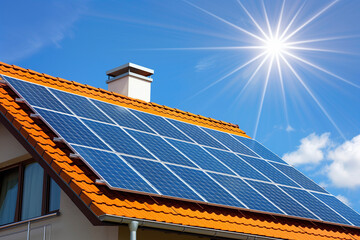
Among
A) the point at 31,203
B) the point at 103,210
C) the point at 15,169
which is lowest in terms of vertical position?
the point at 103,210

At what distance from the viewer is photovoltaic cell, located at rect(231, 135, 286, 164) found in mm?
15040

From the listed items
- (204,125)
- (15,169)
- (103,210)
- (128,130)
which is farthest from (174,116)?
(103,210)

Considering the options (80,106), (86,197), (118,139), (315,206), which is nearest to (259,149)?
(315,206)

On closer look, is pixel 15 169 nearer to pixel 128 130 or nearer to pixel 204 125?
pixel 128 130

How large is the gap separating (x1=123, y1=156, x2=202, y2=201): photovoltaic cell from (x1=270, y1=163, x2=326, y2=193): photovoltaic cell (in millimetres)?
5133

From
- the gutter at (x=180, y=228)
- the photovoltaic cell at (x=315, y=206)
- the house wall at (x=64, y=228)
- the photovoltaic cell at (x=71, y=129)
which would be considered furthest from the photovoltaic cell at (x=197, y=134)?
the house wall at (x=64, y=228)

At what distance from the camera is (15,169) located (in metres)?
11.8

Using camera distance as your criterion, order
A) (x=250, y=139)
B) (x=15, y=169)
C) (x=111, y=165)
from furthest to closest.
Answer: (x=250, y=139)
(x=15, y=169)
(x=111, y=165)

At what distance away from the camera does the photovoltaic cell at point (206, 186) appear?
Result: 9961mm

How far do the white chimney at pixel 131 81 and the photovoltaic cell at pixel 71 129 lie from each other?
20.4 ft

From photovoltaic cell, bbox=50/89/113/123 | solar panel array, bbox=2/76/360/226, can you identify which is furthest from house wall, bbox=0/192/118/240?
photovoltaic cell, bbox=50/89/113/123

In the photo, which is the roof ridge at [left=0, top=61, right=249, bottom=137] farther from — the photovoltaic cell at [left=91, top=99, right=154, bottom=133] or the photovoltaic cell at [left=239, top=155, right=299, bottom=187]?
the photovoltaic cell at [left=239, top=155, right=299, bottom=187]

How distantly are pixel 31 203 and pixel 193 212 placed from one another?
11.5 feet

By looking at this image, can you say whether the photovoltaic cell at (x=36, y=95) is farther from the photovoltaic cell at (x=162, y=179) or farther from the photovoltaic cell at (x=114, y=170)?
the photovoltaic cell at (x=162, y=179)
